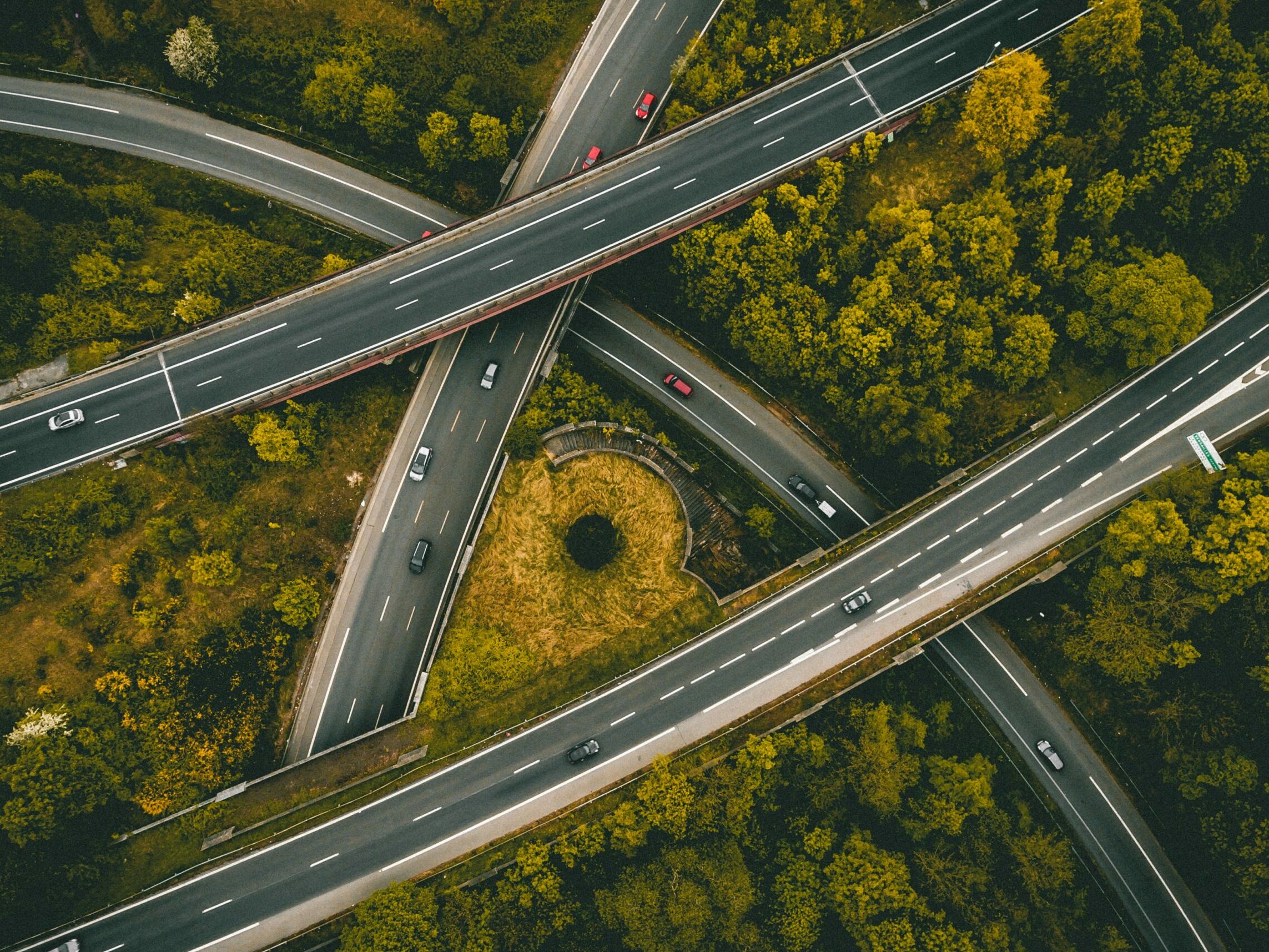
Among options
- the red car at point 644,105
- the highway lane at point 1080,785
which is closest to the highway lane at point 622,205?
the red car at point 644,105

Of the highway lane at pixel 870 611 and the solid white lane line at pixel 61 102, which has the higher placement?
the solid white lane line at pixel 61 102

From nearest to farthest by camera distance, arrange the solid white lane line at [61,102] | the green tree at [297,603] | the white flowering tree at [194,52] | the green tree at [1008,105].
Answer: the green tree at [1008,105] → the green tree at [297,603] → the white flowering tree at [194,52] → the solid white lane line at [61,102]

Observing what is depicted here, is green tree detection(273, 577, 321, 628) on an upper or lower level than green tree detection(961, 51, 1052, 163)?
lower

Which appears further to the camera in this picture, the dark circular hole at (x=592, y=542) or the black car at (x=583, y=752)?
the dark circular hole at (x=592, y=542)

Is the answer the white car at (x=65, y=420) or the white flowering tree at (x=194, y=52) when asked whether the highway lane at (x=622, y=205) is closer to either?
the white car at (x=65, y=420)

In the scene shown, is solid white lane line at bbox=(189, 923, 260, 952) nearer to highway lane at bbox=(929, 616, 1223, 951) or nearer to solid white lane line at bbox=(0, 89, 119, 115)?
highway lane at bbox=(929, 616, 1223, 951)

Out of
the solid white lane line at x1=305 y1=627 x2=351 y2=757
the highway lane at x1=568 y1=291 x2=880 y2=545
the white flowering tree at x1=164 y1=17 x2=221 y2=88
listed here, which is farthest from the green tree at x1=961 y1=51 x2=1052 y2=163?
the solid white lane line at x1=305 y1=627 x2=351 y2=757

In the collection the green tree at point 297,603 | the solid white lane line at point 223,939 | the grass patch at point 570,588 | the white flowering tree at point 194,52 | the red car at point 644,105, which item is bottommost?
the solid white lane line at point 223,939

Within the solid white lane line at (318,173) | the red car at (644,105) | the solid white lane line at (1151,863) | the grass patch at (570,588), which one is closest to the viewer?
the solid white lane line at (1151,863)

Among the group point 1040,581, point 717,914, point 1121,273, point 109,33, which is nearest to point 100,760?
point 717,914
